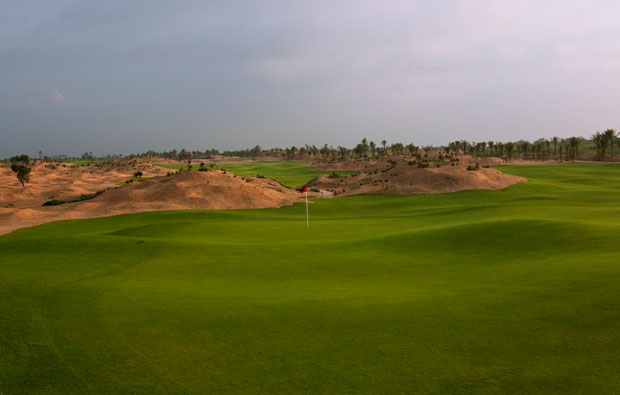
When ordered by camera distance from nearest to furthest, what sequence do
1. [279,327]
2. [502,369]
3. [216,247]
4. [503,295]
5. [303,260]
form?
[502,369] < [279,327] < [503,295] < [303,260] < [216,247]

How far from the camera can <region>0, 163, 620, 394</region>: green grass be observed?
7664 mm

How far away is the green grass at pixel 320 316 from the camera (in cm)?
766

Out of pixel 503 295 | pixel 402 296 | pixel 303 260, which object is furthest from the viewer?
pixel 303 260

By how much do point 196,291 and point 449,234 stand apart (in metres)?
14.8

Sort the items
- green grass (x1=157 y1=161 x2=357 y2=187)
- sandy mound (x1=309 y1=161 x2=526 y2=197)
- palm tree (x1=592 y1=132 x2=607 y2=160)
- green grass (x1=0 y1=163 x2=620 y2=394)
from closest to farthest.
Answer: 1. green grass (x1=0 y1=163 x2=620 y2=394)
2. sandy mound (x1=309 y1=161 x2=526 y2=197)
3. green grass (x1=157 y1=161 x2=357 y2=187)
4. palm tree (x1=592 y1=132 x2=607 y2=160)

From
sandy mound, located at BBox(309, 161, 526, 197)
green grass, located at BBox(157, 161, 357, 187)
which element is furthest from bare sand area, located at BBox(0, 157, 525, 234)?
green grass, located at BBox(157, 161, 357, 187)

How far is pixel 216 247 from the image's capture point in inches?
845

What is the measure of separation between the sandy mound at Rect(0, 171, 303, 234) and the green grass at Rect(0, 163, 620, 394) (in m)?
29.4

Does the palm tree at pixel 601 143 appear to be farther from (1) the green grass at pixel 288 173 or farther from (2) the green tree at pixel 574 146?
(1) the green grass at pixel 288 173

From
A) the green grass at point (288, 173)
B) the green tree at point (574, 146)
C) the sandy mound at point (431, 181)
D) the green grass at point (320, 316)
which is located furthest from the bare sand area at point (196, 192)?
the green tree at point (574, 146)

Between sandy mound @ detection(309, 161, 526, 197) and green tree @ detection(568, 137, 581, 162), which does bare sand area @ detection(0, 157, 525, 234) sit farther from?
green tree @ detection(568, 137, 581, 162)

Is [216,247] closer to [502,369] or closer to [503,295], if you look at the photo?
[503,295]

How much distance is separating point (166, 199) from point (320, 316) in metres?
47.8

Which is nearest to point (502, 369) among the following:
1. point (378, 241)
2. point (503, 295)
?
point (503, 295)
